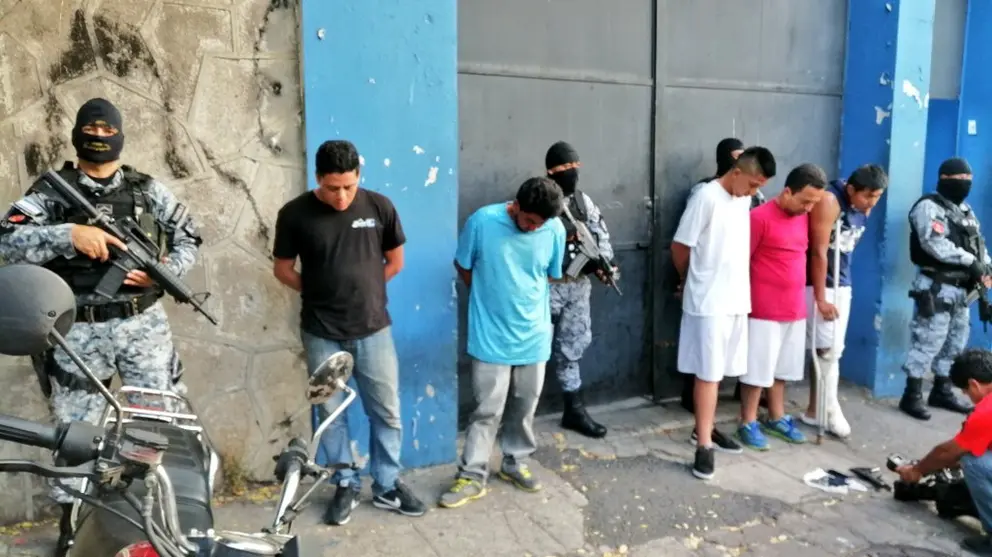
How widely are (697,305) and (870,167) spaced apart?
5.26 feet

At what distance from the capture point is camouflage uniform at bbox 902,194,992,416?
17.4ft

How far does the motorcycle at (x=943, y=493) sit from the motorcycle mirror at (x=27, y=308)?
4071 millimetres

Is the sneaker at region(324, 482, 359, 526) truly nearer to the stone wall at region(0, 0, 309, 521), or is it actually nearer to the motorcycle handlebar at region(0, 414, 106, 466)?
the stone wall at region(0, 0, 309, 521)

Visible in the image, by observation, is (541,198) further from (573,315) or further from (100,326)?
(100,326)

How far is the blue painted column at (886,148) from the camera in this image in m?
5.68

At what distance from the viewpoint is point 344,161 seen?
323 cm

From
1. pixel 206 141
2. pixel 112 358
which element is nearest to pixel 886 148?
pixel 206 141

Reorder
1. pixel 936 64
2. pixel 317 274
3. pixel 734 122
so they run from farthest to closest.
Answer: pixel 936 64 → pixel 734 122 → pixel 317 274

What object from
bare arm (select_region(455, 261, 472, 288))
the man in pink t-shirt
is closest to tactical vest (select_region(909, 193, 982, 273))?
the man in pink t-shirt

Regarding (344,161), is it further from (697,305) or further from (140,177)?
(697,305)

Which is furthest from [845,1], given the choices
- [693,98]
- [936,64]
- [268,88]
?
[268,88]

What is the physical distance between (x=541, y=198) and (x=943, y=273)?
11.6 ft

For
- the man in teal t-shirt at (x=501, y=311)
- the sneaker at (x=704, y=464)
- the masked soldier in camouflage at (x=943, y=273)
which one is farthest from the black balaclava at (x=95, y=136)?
the masked soldier in camouflage at (x=943, y=273)

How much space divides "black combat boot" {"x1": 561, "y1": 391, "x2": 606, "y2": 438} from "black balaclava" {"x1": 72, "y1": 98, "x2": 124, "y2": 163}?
3027 millimetres
